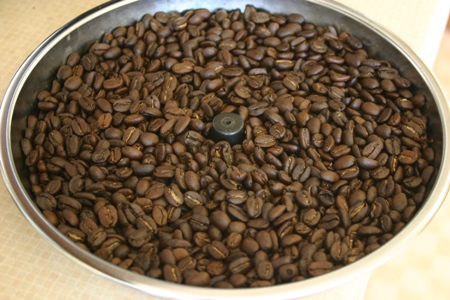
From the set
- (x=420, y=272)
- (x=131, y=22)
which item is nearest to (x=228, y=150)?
(x=131, y=22)

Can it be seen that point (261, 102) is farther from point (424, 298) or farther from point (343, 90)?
point (424, 298)

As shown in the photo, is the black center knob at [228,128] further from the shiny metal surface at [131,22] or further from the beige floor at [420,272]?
the beige floor at [420,272]

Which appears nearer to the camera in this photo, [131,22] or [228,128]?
[228,128]

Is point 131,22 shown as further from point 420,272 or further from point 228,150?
point 420,272

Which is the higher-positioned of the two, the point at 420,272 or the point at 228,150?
the point at 228,150

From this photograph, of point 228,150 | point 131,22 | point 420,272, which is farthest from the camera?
point 420,272

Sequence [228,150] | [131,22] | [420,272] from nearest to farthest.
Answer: [228,150], [131,22], [420,272]

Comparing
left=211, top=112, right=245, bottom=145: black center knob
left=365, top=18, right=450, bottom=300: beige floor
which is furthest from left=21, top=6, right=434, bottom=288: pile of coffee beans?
left=365, top=18, right=450, bottom=300: beige floor
